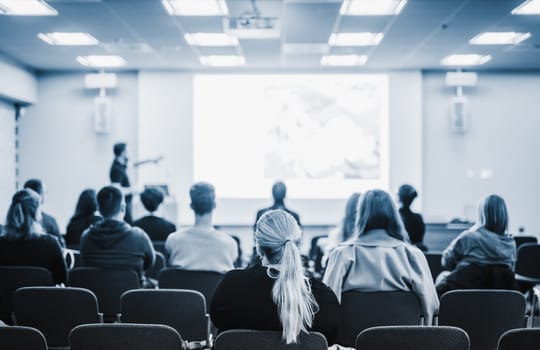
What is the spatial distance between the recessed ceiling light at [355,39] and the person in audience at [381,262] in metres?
4.64

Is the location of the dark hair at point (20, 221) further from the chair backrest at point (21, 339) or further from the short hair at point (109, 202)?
the chair backrest at point (21, 339)

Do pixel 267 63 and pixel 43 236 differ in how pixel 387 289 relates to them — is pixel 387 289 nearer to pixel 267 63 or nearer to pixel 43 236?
pixel 43 236

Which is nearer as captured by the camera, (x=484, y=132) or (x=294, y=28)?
(x=294, y=28)

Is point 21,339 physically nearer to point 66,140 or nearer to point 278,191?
point 278,191

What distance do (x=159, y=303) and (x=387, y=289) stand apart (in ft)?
3.90

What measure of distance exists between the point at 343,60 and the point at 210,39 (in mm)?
2313

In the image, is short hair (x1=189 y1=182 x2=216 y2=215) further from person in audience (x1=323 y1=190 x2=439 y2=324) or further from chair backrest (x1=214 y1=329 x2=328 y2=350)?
chair backrest (x1=214 y1=329 x2=328 y2=350)

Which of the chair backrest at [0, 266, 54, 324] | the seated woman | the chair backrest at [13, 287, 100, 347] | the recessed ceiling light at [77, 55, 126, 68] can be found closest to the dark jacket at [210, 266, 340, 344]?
the chair backrest at [13, 287, 100, 347]

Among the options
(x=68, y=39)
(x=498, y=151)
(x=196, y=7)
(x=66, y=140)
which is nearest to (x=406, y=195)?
(x=196, y=7)

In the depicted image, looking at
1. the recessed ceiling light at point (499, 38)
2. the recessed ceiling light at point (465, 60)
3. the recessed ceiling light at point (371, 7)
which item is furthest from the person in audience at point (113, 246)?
the recessed ceiling light at point (465, 60)

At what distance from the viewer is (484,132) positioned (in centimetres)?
971

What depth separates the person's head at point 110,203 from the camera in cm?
383

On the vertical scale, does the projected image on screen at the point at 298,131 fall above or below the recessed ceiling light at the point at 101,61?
below

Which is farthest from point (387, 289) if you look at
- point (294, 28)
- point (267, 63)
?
point (267, 63)
